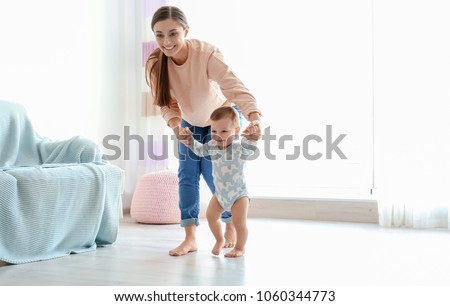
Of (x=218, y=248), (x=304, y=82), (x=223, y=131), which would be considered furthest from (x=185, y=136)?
(x=304, y=82)

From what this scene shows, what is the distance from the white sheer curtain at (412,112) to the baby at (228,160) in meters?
1.34

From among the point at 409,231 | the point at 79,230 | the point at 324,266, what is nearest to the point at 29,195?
the point at 79,230

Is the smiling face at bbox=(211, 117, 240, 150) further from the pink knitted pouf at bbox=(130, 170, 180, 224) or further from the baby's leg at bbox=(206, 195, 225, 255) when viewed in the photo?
the pink knitted pouf at bbox=(130, 170, 180, 224)

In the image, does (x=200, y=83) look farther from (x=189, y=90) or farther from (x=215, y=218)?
(x=215, y=218)

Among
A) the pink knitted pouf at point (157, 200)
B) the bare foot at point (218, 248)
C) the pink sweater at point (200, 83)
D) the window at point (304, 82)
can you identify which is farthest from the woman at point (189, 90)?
the window at point (304, 82)

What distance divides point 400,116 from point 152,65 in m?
1.61

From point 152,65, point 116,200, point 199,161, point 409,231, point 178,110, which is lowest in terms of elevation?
point 409,231

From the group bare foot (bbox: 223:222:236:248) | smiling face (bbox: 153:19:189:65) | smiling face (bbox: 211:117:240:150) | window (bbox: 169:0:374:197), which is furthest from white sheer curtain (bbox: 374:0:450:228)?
smiling face (bbox: 153:19:189:65)

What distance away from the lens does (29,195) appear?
2.27 metres

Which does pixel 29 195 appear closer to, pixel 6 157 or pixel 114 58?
pixel 6 157

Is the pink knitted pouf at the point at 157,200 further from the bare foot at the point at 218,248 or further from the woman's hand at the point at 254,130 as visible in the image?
the woman's hand at the point at 254,130

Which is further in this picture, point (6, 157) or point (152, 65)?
point (6, 157)

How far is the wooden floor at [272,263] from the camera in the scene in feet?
6.31

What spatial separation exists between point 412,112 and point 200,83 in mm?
1502
